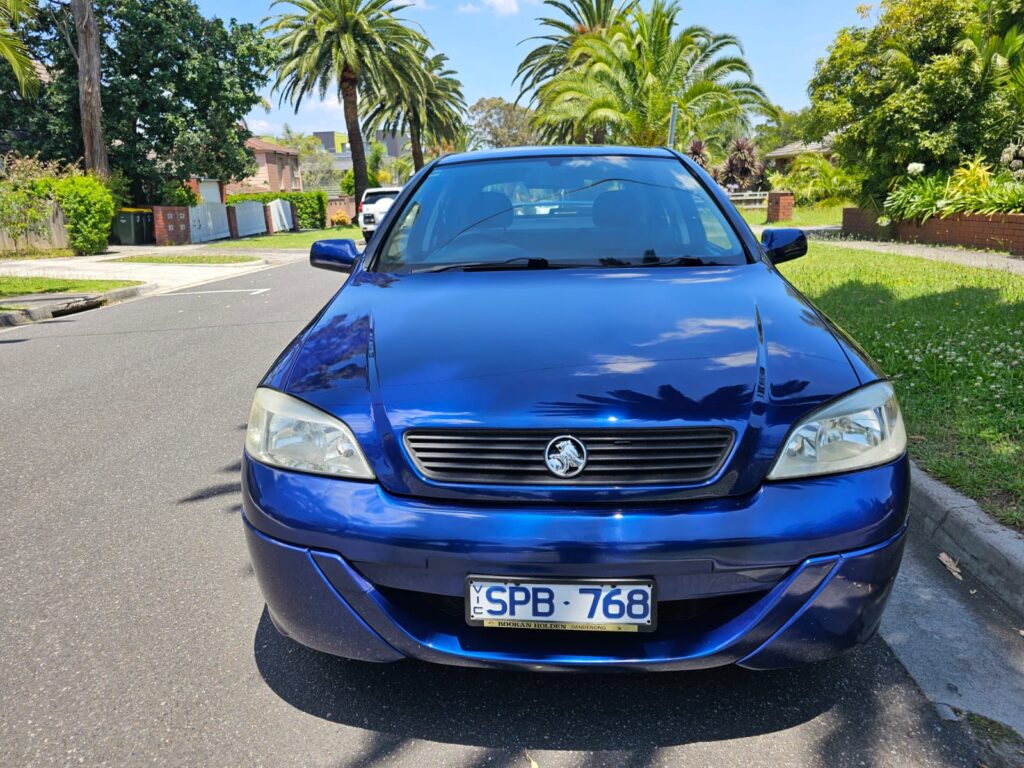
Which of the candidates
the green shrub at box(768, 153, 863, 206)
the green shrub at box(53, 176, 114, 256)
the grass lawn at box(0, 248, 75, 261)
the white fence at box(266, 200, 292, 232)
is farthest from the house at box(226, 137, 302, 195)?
the green shrub at box(768, 153, 863, 206)

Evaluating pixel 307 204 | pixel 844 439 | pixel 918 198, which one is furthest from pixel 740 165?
pixel 844 439

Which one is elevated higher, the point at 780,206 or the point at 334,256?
the point at 780,206

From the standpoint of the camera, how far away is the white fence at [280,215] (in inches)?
1389

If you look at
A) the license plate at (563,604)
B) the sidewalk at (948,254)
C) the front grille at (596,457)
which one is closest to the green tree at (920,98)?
the sidewalk at (948,254)

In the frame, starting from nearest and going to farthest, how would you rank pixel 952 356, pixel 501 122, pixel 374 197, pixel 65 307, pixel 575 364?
pixel 575 364, pixel 952 356, pixel 65 307, pixel 374 197, pixel 501 122

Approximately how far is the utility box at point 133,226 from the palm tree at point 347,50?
1079cm

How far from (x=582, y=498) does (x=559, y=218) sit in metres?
1.87

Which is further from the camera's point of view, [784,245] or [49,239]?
[49,239]

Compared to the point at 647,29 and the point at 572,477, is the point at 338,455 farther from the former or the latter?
the point at 647,29

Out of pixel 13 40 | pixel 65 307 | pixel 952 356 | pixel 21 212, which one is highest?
pixel 13 40

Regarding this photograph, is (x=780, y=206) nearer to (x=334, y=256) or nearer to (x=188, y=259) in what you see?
(x=188, y=259)

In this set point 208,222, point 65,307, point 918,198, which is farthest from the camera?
point 208,222

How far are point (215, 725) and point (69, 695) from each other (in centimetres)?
50

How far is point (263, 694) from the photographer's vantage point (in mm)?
2357
